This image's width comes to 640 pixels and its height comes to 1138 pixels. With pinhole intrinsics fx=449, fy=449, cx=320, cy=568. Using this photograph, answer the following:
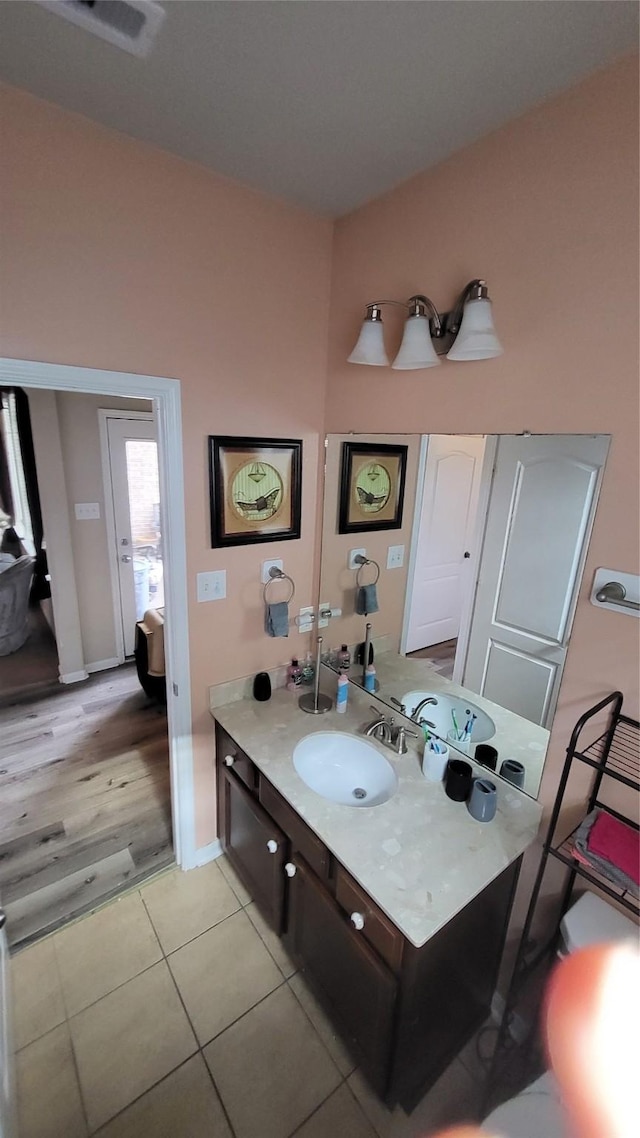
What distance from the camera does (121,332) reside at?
1.44 metres

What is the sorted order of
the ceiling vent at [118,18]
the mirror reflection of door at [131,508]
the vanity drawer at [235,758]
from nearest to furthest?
the ceiling vent at [118,18] → the vanity drawer at [235,758] → the mirror reflection of door at [131,508]

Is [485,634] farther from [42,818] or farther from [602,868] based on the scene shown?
[42,818]

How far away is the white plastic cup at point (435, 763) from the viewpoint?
1.50 meters

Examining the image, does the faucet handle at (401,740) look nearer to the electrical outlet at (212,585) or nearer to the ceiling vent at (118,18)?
the electrical outlet at (212,585)

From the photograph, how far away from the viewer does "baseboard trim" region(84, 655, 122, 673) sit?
12.3 feet

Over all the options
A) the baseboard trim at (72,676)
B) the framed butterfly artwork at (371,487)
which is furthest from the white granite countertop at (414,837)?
the baseboard trim at (72,676)

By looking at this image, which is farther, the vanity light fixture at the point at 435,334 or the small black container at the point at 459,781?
the small black container at the point at 459,781

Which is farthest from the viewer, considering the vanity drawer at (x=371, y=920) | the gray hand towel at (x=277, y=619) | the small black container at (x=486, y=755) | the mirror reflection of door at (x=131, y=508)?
the mirror reflection of door at (x=131, y=508)

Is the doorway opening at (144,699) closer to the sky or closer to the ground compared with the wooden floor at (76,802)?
closer to the sky

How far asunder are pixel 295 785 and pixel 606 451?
133 cm

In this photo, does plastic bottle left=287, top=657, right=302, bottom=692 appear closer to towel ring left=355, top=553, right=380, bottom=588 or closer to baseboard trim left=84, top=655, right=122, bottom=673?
towel ring left=355, top=553, right=380, bottom=588

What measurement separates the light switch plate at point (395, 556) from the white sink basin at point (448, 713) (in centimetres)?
52

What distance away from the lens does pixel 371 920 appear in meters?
1.20

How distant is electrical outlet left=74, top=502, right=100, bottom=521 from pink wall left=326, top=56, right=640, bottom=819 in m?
2.93
